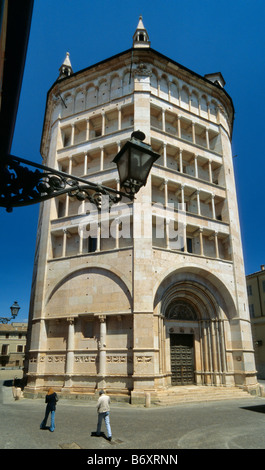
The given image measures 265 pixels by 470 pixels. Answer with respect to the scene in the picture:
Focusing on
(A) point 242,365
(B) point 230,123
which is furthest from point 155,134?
(A) point 242,365

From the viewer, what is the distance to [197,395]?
1831 cm

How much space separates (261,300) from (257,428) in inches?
1203

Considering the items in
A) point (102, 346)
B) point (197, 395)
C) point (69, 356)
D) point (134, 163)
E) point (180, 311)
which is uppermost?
point (134, 163)

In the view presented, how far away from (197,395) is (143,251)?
29.7 feet

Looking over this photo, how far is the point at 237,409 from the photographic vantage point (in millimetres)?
15258

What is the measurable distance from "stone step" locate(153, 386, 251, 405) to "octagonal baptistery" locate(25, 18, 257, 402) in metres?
0.58

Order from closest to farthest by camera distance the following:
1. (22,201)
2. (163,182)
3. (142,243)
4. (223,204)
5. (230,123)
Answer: (22,201), (142,243), (163,182), (223,204), (230,123)

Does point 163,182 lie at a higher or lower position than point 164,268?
higher

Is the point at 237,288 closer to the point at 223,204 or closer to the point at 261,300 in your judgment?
the point at 223,204

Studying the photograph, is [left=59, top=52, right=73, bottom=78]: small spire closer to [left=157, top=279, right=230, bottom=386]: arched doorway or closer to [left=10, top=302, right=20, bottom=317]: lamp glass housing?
[left=157, top=279, right=230, bottom=386]: arched doorway

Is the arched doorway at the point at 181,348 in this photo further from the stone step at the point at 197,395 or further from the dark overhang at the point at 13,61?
the dark overhang at the point at 13,61

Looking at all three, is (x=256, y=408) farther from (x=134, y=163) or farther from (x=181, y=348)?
(x=134, y=163)

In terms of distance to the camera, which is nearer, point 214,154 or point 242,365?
point 242,365

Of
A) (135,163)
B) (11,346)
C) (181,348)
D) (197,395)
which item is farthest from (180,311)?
(11,346)
